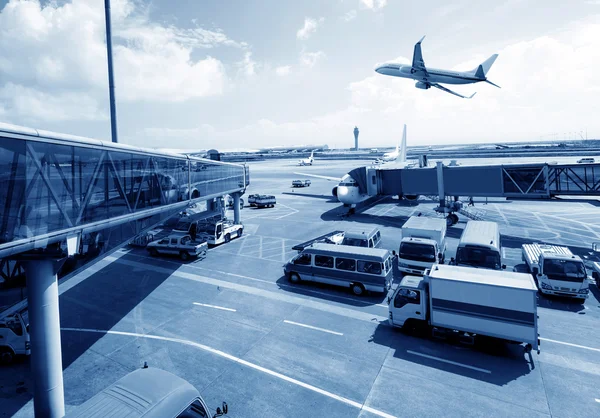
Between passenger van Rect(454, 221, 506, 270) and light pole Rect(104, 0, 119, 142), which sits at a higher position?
light pole Rect(104, 0, 119, 142)

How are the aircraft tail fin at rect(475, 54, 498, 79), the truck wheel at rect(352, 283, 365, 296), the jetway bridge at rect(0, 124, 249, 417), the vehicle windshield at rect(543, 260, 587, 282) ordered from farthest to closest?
the aircraft tail fin at rect(475, 54, 498, 79) < the truck wheel at rect(352, 283, 365, 296) < the vehicle windshield at rect(543, 260, 587, 282) < the jetway bridge at rect(0, 124, 249, 417)

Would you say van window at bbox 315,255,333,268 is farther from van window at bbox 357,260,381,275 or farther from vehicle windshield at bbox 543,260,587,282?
vehicle windshield at bbox 543,260,587,282

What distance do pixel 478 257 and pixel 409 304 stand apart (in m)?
9.51

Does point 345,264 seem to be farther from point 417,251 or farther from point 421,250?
point 421,250

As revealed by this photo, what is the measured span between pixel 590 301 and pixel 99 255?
27995mm

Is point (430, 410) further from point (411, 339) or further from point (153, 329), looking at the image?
point (153, 329)

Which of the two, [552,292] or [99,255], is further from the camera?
[552,292]

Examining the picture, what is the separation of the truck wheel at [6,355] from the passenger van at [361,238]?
22036 millimetres

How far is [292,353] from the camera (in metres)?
16.0

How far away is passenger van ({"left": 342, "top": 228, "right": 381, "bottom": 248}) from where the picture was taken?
2823 cm

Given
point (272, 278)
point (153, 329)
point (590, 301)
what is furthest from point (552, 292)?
point (153, 329)

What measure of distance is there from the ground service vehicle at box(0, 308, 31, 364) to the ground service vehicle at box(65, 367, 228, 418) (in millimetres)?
9183

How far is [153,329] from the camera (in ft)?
60.2

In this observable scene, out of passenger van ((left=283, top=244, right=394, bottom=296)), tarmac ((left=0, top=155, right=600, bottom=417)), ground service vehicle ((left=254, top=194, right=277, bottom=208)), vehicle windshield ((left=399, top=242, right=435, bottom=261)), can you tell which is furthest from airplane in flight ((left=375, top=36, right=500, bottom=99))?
passenger van ((left=283, top=244, right=394, bottom=296))
